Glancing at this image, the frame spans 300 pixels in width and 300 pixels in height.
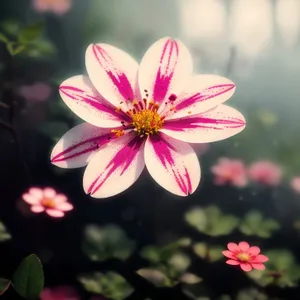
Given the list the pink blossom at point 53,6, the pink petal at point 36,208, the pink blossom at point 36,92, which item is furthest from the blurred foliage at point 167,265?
the pink blossom at point 53,6

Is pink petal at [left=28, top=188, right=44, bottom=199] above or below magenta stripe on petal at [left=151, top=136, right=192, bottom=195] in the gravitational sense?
below

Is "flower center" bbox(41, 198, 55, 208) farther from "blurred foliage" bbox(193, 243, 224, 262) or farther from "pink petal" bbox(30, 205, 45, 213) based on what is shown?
"blurred foliage" bbox(193, 243, 224, 262)

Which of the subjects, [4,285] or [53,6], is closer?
[4,285]

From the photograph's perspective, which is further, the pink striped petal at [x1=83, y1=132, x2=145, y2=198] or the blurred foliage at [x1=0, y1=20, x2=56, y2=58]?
the blurred foliage at [x1=0, y1=20, x2=56, y2=58]

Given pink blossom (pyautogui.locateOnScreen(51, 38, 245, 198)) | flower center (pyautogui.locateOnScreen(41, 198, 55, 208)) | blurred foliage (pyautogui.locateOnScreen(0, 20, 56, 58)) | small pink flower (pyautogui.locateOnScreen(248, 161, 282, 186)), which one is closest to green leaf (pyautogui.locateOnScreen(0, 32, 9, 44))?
blurred foliage (pyautogui.locateOnScreen(0, 20, 56, 58))

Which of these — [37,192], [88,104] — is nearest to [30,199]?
[37,192]

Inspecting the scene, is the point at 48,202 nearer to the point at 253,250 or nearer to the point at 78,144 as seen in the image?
the point at 78,144
